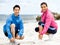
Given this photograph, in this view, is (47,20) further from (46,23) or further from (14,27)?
(14,27)

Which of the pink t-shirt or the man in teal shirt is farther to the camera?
the pink t-shirt

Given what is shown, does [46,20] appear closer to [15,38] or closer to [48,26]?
[48,26]

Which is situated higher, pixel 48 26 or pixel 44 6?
pixel 44 6

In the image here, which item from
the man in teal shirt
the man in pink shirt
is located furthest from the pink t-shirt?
the man in teal shirt

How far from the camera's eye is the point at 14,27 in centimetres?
584

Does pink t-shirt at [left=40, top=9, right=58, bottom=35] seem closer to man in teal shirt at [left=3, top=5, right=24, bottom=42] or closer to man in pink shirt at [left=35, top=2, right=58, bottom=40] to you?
man in pink shirt at [left=35, top=2, right=58, bottom=40]

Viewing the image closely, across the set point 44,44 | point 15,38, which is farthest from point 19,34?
point 44,44

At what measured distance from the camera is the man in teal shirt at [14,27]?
5762 mm

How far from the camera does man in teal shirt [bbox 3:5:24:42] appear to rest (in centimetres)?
576

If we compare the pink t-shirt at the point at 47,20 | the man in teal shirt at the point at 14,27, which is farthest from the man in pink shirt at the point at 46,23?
the man in teal shirt at the point at 14,27

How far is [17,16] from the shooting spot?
5984mm

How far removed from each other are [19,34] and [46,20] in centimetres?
75

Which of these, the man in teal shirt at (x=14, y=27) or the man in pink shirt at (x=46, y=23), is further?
the man in pink shirt at (x=46, y=23)

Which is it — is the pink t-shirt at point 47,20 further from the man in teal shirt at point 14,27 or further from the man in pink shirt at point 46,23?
the man in teal shirt at point 14,27
